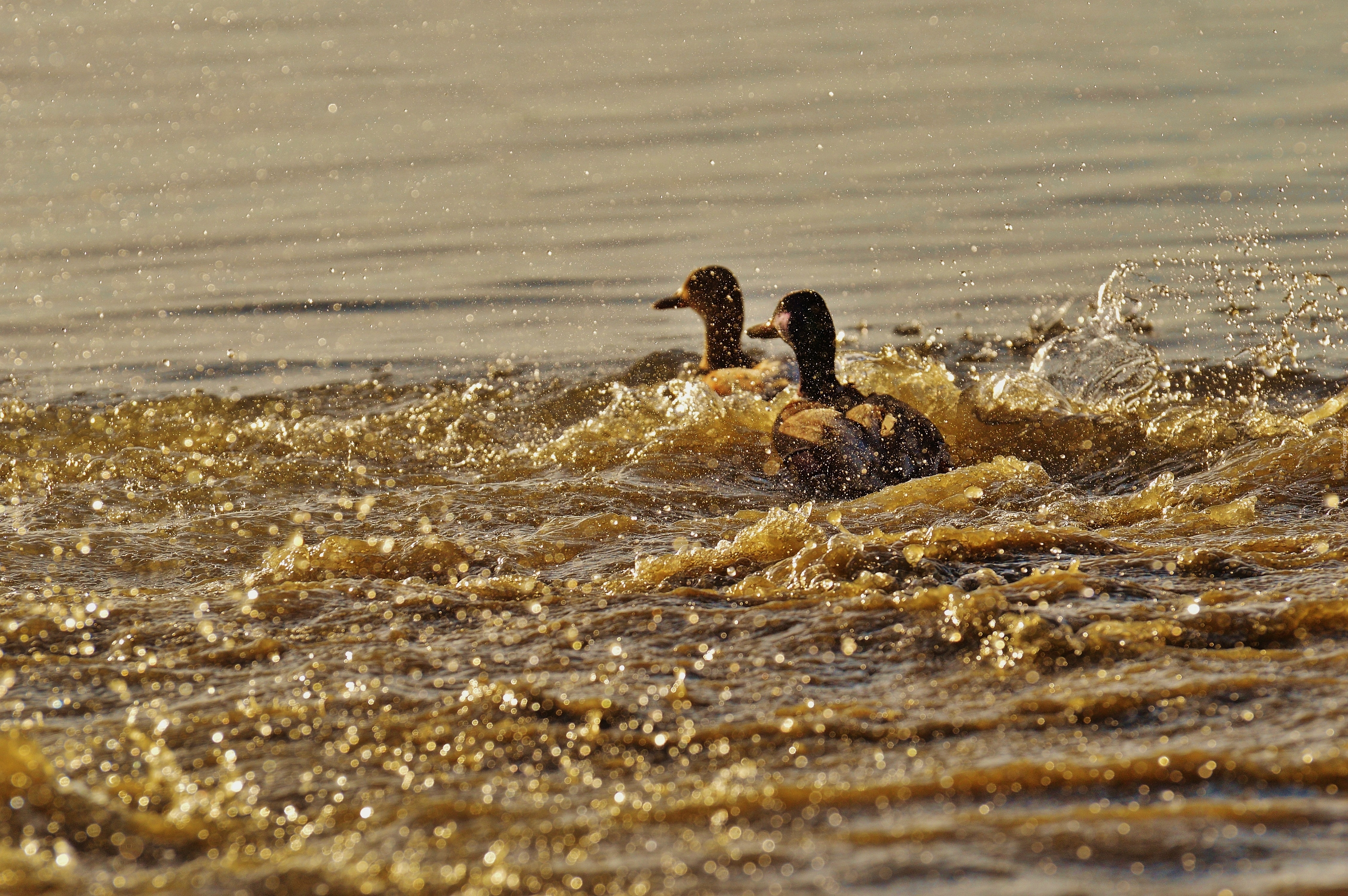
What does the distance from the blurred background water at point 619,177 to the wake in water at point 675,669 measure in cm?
279

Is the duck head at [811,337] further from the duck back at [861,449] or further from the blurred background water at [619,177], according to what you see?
the blurred background water at [619,177]

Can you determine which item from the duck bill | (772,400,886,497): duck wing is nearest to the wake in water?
(772,400,886,497): duck wing

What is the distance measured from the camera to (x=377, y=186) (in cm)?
1220

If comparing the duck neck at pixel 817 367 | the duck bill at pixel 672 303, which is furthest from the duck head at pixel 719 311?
the duck neck at pixel 817 367

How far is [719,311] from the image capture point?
8914 millimetres

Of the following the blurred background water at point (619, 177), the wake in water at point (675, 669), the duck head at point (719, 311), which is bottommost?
the wake in water at point (675, 669)

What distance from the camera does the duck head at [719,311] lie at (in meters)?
8.80

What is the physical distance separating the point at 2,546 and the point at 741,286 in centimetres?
566

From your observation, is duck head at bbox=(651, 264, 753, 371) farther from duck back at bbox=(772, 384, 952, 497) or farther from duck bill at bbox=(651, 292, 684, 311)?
duck back at bbox=(772, 384, 952, 497)

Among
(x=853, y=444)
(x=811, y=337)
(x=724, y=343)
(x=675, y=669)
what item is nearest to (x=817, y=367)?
(x=811, y=337)

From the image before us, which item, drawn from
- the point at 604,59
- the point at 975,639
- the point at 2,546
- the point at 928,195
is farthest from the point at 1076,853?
the point at 604,59

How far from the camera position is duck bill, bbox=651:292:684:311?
9.15 m

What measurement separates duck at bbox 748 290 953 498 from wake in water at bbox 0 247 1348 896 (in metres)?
0.24

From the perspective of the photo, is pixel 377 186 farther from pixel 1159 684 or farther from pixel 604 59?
pixel 1159 684
